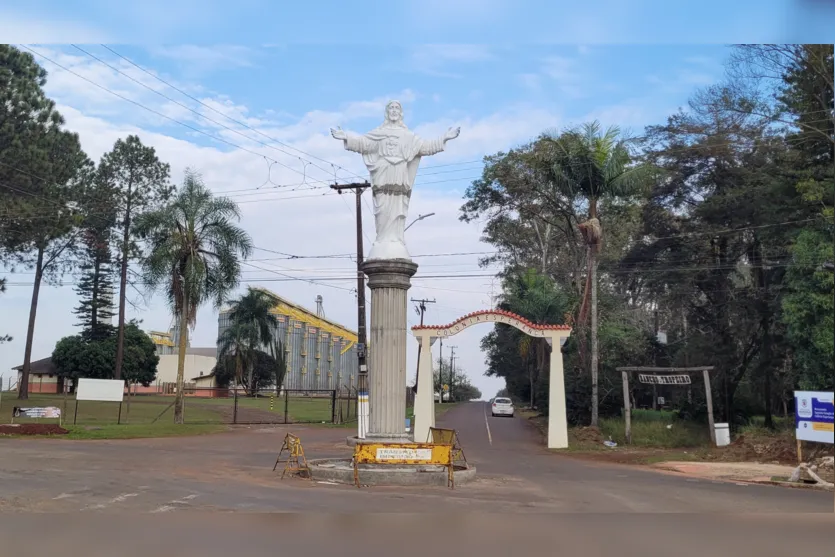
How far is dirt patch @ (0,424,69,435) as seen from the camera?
966 inches

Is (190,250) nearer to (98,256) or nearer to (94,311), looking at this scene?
(98,256)

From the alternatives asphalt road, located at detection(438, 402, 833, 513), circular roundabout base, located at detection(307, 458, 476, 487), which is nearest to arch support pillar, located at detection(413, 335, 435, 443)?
asphalt road, located at detection(438, 402, 833, 513)

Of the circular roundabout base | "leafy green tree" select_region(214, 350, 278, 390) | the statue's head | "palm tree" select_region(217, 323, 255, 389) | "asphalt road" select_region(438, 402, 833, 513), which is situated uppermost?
the statue's head

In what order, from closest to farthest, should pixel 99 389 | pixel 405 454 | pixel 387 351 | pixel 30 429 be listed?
pixel 405 454, pixel 387 351, pixel 30 429, pixel 99 389

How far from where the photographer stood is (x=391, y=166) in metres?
15.8

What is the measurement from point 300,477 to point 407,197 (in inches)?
A: 245

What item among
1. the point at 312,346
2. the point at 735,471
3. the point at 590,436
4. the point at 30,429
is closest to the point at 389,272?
the point at 735,471

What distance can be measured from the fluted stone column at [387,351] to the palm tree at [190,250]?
16.9 metres

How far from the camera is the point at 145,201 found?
137ft

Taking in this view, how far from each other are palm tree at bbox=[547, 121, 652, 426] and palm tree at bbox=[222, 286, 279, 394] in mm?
40484

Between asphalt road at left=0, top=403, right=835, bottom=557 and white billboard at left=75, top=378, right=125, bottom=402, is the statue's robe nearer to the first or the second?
asphalt road at left=0, top=403, right=835, bottom=557

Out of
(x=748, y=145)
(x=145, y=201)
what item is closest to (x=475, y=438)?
(x=748, y=145)

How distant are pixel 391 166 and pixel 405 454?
19.6ft

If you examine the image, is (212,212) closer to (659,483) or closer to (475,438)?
(475,438)
